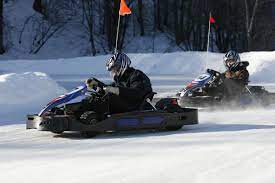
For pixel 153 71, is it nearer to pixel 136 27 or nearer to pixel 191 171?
pixel 136 27

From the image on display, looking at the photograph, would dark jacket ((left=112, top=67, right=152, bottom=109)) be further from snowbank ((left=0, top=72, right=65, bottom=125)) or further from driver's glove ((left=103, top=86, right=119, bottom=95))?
snowbank ((left=0, top=72, right=65, bottom=125))

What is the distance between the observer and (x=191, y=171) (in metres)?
5.00

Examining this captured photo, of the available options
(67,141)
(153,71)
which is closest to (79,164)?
(67,141)

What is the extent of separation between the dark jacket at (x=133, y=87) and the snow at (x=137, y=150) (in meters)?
0.43

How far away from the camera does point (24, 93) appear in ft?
36.5

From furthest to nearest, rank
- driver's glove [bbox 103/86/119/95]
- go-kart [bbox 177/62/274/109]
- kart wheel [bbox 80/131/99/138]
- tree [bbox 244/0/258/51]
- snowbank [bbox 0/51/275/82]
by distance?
tree [bbox 244/0/258/51], snowbank [bbox 0/51/275/82], go-kart [bbox 177/62/274/109], driver's glove [bbox 103/86/119/95], kart wheel [bbox 80/131/99/138]

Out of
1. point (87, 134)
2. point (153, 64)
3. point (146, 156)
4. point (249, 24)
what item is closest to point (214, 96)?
point (87, 134)

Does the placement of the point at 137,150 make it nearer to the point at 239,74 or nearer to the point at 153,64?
the point at 239,74

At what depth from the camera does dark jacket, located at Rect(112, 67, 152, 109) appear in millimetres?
7695

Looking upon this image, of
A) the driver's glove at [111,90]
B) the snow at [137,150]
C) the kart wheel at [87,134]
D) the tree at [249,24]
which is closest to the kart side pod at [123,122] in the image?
the kart wheel at [87,134]

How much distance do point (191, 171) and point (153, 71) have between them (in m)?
17.2

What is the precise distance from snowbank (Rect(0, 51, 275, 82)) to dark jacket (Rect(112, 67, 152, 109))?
42.5 feet

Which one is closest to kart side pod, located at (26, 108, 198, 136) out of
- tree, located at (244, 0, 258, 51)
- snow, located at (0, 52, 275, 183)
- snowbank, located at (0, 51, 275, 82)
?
snow, located at (0, 52, 275, 183)

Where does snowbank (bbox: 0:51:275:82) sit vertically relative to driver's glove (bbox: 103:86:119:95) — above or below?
below
